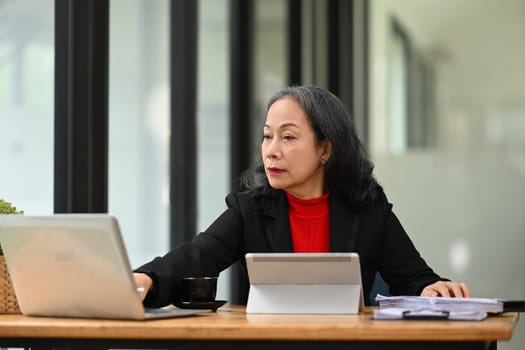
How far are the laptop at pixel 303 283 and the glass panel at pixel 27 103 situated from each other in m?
1.12

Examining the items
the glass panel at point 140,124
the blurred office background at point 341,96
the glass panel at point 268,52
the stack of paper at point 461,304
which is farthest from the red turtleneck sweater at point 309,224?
the glass panel at point 268,52

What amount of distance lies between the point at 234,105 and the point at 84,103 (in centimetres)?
213

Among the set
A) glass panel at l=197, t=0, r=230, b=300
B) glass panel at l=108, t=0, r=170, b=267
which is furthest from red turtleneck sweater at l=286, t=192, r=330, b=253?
glass panel at l=197, t=0, r=230, b=300

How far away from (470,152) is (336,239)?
2.98m

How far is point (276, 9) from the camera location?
611cm

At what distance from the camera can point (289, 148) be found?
2768mm

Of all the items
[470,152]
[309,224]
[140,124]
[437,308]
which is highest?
[140,124]

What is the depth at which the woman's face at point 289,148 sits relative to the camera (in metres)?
2.76

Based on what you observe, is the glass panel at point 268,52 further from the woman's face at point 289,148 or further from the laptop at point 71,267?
the laptop at point 71,267

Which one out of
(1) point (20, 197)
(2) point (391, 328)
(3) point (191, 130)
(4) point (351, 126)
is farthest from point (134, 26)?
(2) point (391, 328)

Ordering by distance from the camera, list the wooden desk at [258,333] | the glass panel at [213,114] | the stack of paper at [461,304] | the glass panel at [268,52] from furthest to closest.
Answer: the glass panel at [268,52] → the glass panel at [213,114] → the stack of paper at [461,304] → the wooden desk at [258,333]

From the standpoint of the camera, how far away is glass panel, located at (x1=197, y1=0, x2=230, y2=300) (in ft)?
16.5

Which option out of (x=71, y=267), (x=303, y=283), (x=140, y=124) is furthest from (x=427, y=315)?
(x=140, y=124)

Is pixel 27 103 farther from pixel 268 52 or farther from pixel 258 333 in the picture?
pixel 268 52
